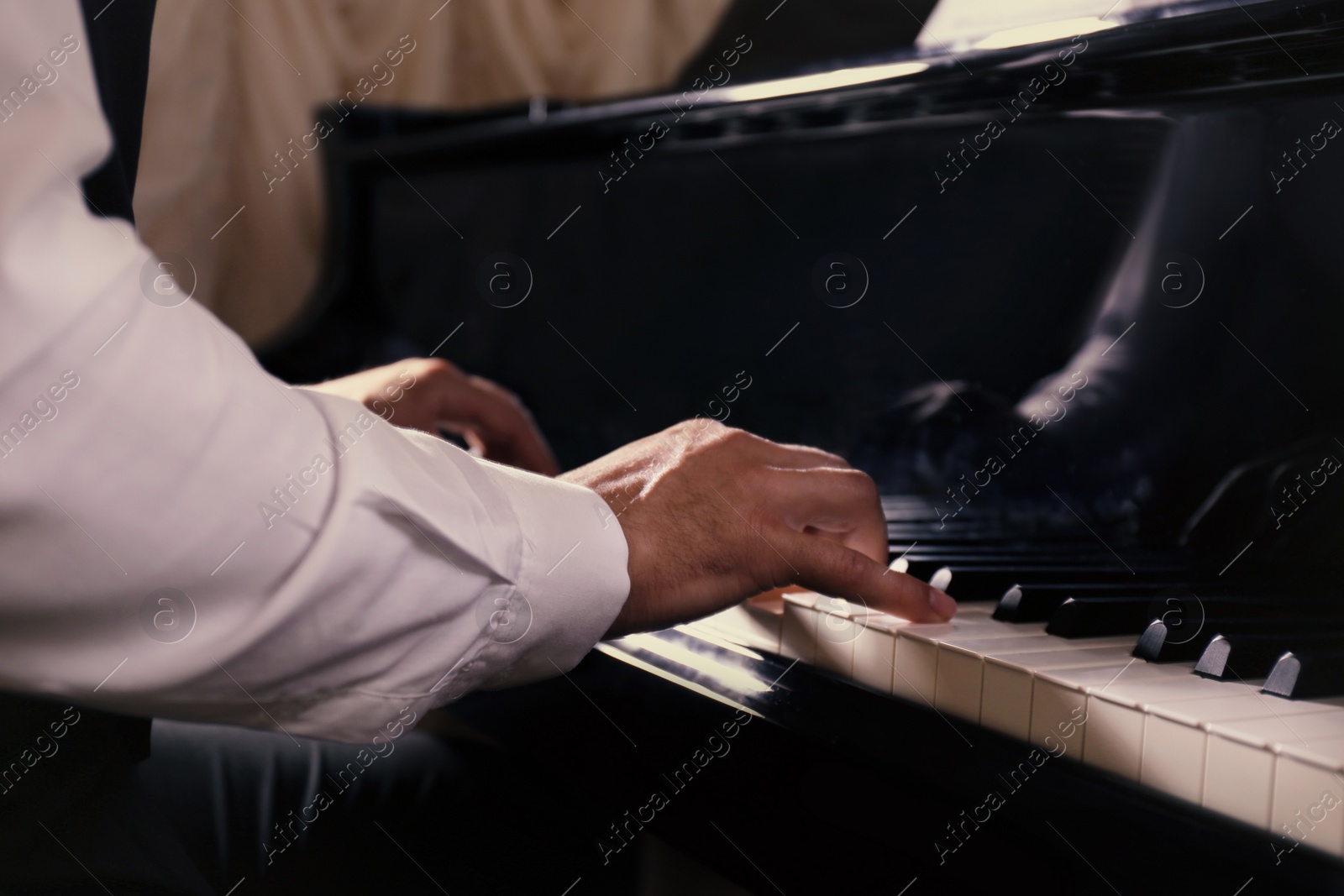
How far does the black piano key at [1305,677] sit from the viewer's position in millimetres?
551

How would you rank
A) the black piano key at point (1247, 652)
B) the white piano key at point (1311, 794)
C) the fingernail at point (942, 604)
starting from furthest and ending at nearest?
the fingernail at point (942, 604) < the black piano key at point (1247, 652) < the white piano key at point (1311, 794)

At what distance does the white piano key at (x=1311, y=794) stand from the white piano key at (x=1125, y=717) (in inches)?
2.6

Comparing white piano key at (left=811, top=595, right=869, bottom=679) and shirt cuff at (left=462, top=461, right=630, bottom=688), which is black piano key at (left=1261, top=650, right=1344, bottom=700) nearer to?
white piano key at (left=811, top=595, right=869, bottom=679)

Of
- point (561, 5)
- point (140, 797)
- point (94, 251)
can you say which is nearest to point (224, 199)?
point (561, 5)

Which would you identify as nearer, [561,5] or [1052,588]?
[1052,588]

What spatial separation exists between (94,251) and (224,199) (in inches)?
98.5

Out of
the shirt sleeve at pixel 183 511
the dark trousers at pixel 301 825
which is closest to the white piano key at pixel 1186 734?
the shirt sleeve at pixel 183 511

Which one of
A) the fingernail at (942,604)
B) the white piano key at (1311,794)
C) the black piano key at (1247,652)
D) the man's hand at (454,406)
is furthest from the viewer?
the man's hand at (454,406)

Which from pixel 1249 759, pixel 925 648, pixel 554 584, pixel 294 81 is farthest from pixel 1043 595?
pixel 294 81

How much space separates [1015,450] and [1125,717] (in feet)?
1.30

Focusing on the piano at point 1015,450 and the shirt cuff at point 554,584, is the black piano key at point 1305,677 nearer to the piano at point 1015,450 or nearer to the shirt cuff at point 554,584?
the piano at point 1015,450

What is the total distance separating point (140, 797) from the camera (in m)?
0.85

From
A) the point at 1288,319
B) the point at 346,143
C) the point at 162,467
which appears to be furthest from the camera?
the point at 346,143

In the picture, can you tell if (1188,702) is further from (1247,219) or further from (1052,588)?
(1247,219)
